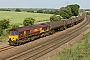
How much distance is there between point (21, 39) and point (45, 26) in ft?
33.1

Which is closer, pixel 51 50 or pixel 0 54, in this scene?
pixel 0 54

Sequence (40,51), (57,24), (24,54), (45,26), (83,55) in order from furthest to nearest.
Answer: (57,24)
(45,26)
(40,51)
(24,54)
(83,55)

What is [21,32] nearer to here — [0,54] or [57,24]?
[0,54]

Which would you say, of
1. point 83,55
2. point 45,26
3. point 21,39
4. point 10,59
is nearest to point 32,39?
point 21,39

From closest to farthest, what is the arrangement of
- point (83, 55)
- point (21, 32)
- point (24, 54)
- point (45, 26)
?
point (83, 55) < point (24, 54) < point (21, 32) < point (45, 26)

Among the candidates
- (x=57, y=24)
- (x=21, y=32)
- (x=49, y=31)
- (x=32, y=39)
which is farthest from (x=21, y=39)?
(x=57, y=24)

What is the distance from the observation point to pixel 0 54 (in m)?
27.2

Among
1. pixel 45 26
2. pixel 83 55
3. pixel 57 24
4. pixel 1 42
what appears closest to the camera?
pixel 83 55

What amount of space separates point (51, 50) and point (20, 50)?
4632 mm

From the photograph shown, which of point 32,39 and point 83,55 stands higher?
point 83,55

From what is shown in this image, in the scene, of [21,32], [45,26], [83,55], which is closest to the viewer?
[83,55]

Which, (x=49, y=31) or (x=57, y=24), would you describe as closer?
(x=49, y=31)

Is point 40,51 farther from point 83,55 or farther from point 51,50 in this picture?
point 83,55

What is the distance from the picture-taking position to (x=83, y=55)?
74.9 feet
